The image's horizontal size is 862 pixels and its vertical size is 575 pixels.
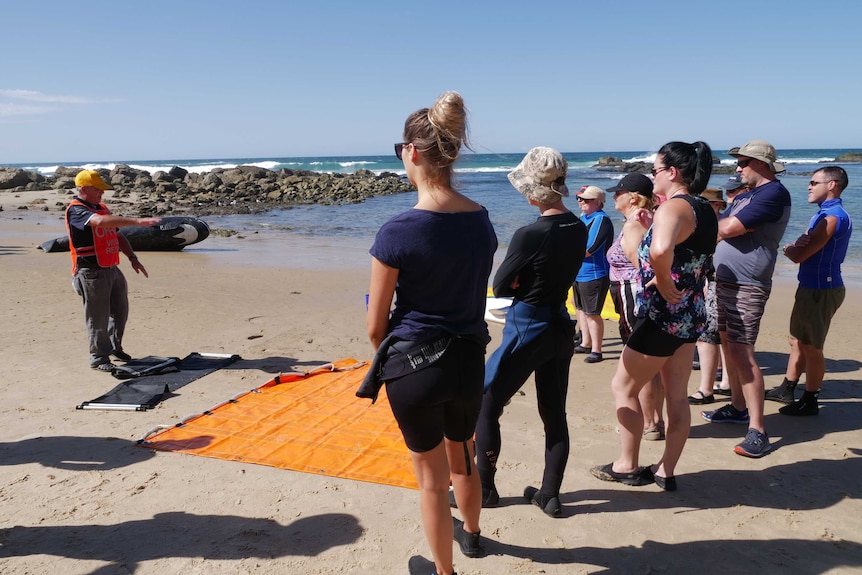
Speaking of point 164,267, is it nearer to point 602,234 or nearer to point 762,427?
point 602,234

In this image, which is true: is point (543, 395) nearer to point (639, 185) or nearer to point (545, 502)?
point (545, 502)

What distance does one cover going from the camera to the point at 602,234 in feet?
18.5

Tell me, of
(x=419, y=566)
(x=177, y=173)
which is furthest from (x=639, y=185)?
(x=177, y=173)

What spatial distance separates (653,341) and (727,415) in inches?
75.2

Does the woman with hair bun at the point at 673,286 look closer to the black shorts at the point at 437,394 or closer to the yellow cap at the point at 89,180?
the black shorts at the point at 437,394

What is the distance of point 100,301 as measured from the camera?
579 centimetres

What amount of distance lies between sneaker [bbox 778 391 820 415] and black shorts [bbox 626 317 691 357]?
220cm

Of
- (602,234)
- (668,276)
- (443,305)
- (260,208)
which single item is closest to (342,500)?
(443,305)

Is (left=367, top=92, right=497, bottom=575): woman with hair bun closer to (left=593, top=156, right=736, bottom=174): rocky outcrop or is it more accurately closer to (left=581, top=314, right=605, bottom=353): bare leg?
(left=581, top=314, right=605, bottom=353): bare leg

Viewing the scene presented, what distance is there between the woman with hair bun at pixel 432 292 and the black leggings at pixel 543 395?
783mm

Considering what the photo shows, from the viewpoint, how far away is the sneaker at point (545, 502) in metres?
3.38

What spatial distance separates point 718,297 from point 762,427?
3.04ft

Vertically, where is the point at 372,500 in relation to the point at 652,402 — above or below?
below

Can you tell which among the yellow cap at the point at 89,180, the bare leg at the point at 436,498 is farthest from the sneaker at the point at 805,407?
the yellow cap at the point at 89,180
